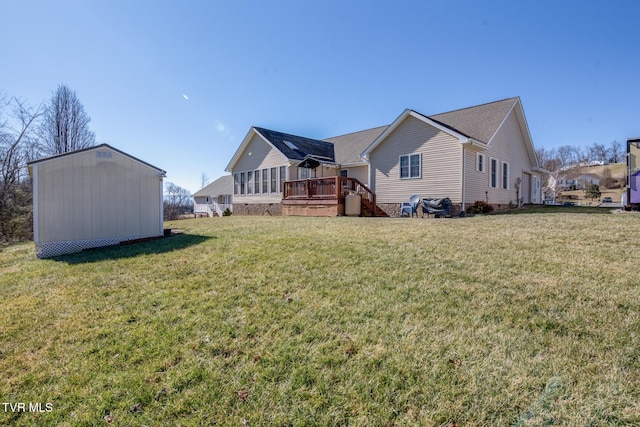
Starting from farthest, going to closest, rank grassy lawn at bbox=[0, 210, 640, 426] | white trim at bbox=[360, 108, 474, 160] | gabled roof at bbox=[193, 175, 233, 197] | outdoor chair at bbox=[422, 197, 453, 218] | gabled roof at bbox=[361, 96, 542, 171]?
1. gabled roof at bbox=[193, 175, 233, 197]
2. gabled roof at bbox=[361, 96, 542, 171]
3. white trim at bbox=[360, 108, 474, 160]
4. outdoor chair at bbox=[422, 197, 453, 218]
5. grassy lawn at bbox=[0, 210, 640, 426]

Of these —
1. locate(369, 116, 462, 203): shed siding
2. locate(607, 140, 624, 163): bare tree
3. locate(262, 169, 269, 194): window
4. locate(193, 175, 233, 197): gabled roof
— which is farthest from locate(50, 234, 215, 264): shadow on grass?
locate(607, 140, 624, 163): bare tree

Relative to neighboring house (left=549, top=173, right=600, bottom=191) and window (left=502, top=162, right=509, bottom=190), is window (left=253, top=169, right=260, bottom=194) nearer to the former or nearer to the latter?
window (left=502, top=162, right=509, bottom=190)

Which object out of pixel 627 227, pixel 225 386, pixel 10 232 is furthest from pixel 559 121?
pixel 10 232

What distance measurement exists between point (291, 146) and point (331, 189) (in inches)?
278

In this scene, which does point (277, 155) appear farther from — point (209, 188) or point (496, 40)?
point (209, 188)

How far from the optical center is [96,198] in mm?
8953

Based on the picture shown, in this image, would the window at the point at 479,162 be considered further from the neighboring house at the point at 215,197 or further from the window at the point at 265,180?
the neighboring house at the point at 215,197

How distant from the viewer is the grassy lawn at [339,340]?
86.9 inches

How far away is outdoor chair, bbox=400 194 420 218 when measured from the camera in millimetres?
13297

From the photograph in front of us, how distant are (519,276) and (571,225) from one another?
205 inches

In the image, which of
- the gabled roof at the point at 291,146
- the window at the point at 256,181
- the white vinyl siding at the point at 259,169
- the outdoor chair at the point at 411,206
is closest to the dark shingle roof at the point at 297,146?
the gabled roof at the point at 291,146

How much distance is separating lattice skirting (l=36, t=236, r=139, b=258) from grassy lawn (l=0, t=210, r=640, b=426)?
10.1 feet

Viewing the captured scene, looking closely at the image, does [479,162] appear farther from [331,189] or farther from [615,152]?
[615,152]

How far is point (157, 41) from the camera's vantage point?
10211 millimetres
